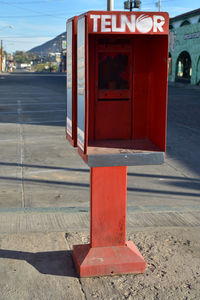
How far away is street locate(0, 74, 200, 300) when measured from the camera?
145 inches

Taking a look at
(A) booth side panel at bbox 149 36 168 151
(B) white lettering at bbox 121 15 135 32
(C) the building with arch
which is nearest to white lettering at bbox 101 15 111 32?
(B) white lettering at bbox 121 15 135 32

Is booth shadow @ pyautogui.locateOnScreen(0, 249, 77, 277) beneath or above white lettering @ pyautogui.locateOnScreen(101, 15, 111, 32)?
beneath

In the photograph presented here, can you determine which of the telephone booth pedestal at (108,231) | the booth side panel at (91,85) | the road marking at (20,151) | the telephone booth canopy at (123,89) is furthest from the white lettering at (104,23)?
the road marking at (20,151)

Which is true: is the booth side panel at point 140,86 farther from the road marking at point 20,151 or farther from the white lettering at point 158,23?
the road marking at point 20,151

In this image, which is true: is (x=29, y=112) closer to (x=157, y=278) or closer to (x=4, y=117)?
(x=4, y=117)

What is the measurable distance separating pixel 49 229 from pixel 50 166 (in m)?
3.51

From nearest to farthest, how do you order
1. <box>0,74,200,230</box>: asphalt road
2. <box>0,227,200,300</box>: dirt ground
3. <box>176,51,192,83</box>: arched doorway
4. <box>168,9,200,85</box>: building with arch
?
<box>0,227,200,300</box>: dirt ground
<box>0,74,200,230</box>: asphalt road
<box>168,9,200,85</box>: building with arch
<box>176,51,192,83</box>: arched doorway

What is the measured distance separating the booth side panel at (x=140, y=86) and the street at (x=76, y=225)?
4.35 feet

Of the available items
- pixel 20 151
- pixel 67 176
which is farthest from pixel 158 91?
pixel 20 151

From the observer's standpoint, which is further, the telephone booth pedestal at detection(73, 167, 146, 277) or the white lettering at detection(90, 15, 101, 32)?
the telephone booth pedestal at detection(73, 167, 146, 277)

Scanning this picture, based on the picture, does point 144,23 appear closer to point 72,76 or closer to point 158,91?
point 158,91

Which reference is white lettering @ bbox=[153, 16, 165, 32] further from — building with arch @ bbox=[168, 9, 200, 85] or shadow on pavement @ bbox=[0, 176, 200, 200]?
building with arch @ bbox=[168, 9, 200, 85]

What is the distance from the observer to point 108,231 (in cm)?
392

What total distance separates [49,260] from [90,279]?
1.80 feet
